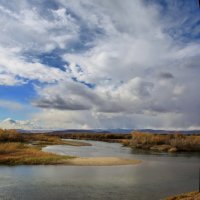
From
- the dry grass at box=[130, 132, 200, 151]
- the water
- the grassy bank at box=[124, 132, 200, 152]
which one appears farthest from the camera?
the dry grass at box=[130, 132, 200, 151]

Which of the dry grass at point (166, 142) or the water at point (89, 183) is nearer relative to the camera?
the water at point (89, 183)

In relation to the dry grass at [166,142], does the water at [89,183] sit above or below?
below

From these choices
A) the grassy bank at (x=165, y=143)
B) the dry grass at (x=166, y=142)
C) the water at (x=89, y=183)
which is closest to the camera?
the water at (x=89, y=183)

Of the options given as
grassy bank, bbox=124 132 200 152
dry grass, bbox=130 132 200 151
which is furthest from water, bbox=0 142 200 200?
dry grass, bbox=130 132 200 151

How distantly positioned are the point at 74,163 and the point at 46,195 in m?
27.0

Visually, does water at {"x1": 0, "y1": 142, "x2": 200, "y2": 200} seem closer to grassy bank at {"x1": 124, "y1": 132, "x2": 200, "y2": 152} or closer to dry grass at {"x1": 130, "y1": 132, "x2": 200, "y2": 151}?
grassy bank at {"x1": 124, "y1": 132, "x2": 200, "y2": 152}

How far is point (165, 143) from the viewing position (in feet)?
411

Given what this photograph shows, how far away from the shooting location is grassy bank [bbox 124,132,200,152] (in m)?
112

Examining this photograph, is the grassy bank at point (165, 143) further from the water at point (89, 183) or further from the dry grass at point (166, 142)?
the water at point (89, 183)

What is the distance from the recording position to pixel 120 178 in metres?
45.1

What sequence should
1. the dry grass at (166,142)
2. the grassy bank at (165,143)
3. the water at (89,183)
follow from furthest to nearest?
1. the dry grass at (166,142)
2. the grassy bank at (165,143)
3. the water at (89,183)

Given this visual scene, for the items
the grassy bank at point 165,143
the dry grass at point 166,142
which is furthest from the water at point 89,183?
the dry grass at point 166,142

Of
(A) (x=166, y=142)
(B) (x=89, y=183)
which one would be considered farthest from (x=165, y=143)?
(B) (x=89, y=183)

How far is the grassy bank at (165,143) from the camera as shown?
366 ft
